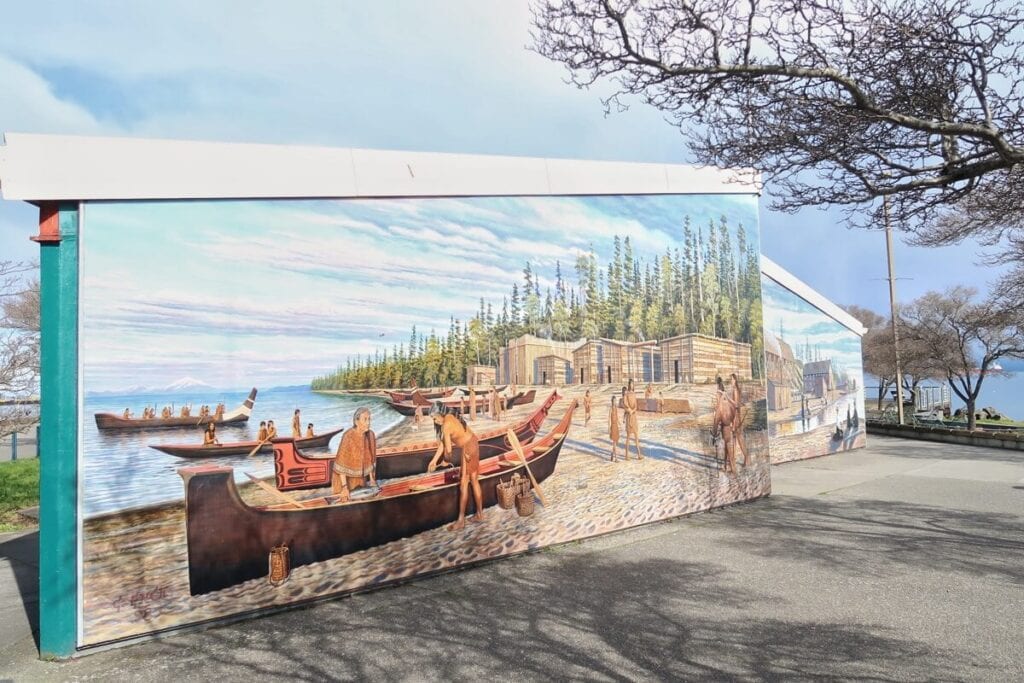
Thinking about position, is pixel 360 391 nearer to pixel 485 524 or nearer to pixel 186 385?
pixel 186 385

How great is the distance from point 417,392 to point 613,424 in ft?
10.5

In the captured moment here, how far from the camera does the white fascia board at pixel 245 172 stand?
512cm

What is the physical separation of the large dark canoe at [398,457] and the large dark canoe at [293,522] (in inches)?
5.7

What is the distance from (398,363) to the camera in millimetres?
6922

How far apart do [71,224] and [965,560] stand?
32.8ft

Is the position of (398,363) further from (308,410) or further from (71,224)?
(71,224)

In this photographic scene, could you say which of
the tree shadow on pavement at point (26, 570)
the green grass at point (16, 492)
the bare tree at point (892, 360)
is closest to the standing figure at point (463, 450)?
the tree shadow on pavement at point (26, 570)

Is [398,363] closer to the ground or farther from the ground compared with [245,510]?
farther from the ground

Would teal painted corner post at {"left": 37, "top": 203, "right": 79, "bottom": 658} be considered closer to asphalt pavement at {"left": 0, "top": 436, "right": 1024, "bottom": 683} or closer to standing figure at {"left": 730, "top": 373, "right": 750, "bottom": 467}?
asphalt pavement at {"left": 0, "top": 436, "right": 1024, "bottom": 683}

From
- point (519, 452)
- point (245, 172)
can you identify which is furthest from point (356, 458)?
point (245, 172)

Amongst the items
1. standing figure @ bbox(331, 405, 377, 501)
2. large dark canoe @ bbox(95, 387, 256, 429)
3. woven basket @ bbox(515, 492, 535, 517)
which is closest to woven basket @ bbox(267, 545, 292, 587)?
standing figure @ bbox(331, 405, 377, 501)

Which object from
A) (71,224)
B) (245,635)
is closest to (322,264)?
(71,224)

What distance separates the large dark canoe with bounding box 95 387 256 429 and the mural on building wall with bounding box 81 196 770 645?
2cm
